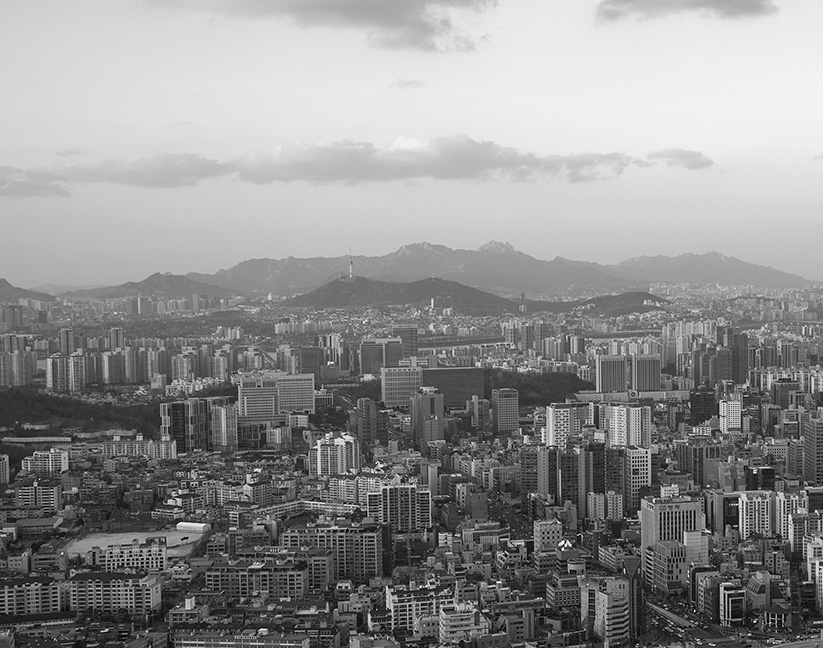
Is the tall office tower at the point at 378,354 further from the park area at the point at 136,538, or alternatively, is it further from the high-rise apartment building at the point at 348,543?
the high-rise apartment building at the point at 348,543

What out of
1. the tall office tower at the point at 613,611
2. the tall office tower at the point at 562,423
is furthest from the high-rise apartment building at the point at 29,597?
the tall office tower at the point at 562,423

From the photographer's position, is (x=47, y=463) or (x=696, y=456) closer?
(x=696, y=456)

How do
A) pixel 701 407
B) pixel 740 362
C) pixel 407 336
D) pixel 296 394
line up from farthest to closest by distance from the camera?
pixel 407 336 → pixel 740 362 → pixel 296 394 → pixel 701 407

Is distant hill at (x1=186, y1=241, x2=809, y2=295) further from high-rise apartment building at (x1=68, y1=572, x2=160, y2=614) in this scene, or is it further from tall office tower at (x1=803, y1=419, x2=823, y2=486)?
high-rise apartment building at (x1=68, y1=572, x2=160, y2=614)

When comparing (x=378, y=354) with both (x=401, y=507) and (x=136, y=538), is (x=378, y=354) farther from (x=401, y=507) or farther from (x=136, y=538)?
(x=136, y=538)

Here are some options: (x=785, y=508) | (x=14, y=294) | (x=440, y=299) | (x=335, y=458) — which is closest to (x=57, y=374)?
(x=14, y=294)

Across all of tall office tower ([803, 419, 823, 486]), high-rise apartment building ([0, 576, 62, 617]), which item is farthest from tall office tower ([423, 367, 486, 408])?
high-rise apartment building ([0, 576, 62, 617])
